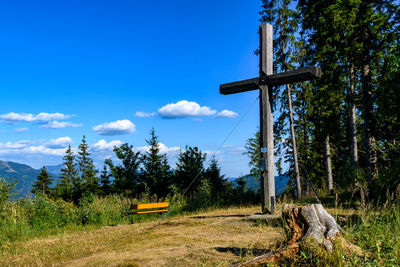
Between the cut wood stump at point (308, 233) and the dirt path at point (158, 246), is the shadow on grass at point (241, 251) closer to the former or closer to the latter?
the dirt path at point (158, 246)

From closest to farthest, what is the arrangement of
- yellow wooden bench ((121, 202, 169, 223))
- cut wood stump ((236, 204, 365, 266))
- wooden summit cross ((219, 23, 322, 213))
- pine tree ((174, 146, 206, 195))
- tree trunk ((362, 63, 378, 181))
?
1. cut wood stump ((236, 204, 365, 266))
2. wooden summit cross ((219, 23, 322, 213))
3. yellow wooden bench ((121, 202, 169, 223))
4. tree trunk ((362, 63, 378, 181))
5. pine tree ((174, 146, 206, 195))

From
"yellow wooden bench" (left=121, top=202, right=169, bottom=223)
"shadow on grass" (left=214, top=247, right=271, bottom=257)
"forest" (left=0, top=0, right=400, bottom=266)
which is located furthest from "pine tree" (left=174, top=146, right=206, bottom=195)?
"shadow on grass" (left=214, top=247, right=271, bottom=257)

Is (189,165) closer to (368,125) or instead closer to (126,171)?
(126,171)

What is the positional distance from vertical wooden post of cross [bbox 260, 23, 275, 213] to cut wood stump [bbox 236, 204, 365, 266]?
3.86 m

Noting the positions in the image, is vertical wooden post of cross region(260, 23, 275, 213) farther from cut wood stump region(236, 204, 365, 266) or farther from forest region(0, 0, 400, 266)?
cut wood stump region(236, 204, 365, 266)

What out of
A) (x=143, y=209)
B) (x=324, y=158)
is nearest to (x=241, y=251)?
(x=143, y=209)

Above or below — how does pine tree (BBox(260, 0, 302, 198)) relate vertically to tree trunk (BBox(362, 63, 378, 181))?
above

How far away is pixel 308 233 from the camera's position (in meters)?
4.01

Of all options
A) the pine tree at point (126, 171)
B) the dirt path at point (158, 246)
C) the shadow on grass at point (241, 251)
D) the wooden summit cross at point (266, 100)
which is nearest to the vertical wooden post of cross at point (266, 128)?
the wooden summit cross at point (266, 100)

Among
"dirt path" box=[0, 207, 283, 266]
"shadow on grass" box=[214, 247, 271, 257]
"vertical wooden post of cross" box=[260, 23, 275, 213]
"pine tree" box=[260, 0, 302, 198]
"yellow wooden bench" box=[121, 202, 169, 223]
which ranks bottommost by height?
"dirt path" box=[0, 207, 283, 266]

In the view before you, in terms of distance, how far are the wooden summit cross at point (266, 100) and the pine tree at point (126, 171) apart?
15.5 metres

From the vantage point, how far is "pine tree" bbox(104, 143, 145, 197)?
893 inches

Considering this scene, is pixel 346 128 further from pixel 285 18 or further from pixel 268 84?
pixel 268 84

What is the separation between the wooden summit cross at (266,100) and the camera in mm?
8234
